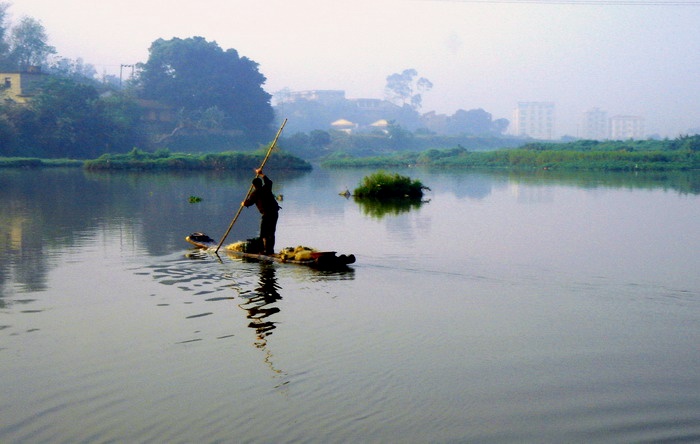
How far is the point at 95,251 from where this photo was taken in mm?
15859

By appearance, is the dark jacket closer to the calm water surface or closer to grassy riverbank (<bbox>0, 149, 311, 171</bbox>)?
the calm water surface

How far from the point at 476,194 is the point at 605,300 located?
85.2 feet

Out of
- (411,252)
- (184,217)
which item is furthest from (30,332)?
(184,217)

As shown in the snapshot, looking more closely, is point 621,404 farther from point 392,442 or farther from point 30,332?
point 30,332

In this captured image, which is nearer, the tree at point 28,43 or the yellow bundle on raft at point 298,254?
the yellow bundle on raft at point 298,254

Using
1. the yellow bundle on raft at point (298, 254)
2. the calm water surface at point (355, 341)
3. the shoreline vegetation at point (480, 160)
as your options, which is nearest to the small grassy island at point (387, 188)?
the calm water surface at point (355, 341)

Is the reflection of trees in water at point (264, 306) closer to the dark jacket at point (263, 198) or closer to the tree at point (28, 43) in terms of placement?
the dark jacket at point (263, 198)

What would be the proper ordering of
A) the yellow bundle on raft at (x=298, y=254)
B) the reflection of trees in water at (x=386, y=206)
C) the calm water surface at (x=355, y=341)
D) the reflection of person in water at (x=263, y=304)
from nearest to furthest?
the calm water surface at (x=355, y=341), the reflection of person in water at (x=263, y=304), the yellow bundle on raft at (x=298, y=254), the reflection of trees in water at (x=386, y=206)

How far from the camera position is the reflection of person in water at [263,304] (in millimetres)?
9219

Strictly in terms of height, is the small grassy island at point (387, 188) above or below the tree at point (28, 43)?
below

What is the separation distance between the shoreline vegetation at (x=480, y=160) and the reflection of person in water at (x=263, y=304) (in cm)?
4808

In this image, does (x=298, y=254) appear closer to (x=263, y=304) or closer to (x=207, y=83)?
(x=263, y=304)

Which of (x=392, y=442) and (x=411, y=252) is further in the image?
(x=411, y=252)

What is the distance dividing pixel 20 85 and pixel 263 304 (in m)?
71.1
